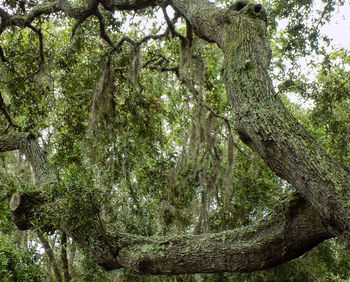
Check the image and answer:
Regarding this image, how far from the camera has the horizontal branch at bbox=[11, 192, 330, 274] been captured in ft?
9.67

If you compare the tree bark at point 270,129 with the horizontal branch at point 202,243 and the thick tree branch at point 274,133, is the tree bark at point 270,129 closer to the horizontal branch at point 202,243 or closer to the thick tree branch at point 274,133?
the thick tree branch at point 274,133

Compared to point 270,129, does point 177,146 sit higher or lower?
higher

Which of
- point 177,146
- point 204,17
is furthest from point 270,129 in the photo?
point 177,146

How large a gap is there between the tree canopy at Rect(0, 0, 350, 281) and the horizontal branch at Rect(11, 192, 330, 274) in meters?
0.01

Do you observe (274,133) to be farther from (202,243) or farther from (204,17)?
(204,17)

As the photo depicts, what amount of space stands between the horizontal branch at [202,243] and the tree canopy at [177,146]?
0.04 ft

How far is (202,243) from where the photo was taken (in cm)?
337

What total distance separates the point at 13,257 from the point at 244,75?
16.2 ft

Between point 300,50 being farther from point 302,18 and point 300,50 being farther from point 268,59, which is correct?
point 268,59

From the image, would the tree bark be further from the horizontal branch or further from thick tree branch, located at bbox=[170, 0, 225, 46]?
the horizontal branch

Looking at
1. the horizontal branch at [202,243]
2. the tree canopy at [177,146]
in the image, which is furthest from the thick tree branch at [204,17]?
the horizontal branch at [202,243]

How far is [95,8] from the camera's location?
448 cm

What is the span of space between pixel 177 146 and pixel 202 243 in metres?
5.19

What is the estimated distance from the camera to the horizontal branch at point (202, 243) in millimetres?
2947
